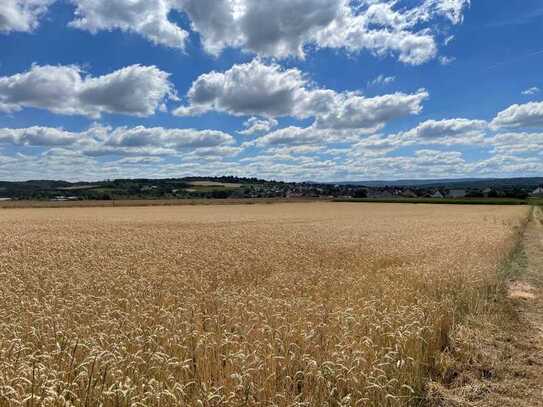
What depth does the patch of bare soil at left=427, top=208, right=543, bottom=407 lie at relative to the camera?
19.2 feet

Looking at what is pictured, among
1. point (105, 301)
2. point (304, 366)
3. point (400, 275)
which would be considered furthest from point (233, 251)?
point (304, 366)

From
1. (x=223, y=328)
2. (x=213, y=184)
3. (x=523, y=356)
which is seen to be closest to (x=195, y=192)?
(x=213, y=184)

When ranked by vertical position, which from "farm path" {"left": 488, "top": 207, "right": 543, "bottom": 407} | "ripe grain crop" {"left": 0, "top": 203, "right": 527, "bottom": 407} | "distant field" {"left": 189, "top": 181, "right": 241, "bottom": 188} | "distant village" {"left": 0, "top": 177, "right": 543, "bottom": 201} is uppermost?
"distant field" {"left": 189, "top": 181, "right": 241, "bottom": 188}

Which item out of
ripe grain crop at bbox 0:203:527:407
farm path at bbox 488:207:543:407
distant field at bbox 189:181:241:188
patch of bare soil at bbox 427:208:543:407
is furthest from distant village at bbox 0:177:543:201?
patch of bare soil at bbox 427:208:543:407

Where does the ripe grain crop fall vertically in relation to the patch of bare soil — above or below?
above

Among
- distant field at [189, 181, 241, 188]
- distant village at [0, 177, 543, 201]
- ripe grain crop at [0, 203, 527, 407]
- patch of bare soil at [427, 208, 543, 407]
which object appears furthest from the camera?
distant field at [189, 181, 241, 188]

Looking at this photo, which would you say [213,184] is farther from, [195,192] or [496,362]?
[496,362]

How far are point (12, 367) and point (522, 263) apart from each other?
19.0 metres

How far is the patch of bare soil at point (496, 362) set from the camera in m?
5.84

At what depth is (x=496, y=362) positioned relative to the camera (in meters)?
6.92

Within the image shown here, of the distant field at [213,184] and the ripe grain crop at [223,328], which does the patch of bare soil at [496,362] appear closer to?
the ripe grain crop at [223,328]

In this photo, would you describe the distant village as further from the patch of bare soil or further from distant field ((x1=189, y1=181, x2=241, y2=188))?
the patch of bare soil

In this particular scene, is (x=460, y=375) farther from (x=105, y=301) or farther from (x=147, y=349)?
(x=105, y=301)

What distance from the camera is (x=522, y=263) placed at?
18156mm
